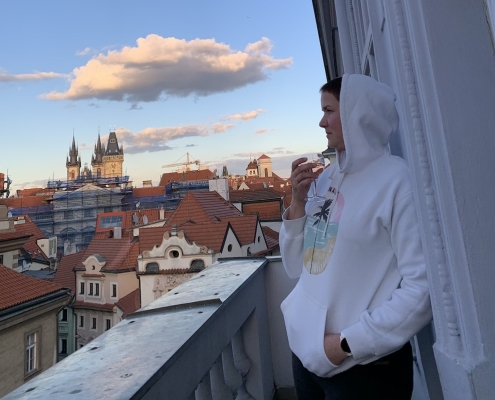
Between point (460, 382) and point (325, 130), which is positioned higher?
point (325, 130)

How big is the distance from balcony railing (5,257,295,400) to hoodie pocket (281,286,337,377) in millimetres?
293

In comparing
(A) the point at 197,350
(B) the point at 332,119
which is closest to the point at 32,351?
(A) the point at 197,350

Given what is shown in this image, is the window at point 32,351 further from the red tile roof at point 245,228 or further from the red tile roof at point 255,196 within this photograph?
the red tile roof at point 255,196

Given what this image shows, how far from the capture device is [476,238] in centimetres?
81

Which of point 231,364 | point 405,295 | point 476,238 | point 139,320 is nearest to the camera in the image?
point 476,238

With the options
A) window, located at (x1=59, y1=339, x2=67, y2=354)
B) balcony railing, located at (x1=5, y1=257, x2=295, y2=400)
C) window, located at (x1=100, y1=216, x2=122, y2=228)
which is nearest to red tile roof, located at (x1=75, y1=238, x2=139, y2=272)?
window, located at (x1=59, y1=339, x2=67, y2=354)

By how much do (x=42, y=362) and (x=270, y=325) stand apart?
1010cm

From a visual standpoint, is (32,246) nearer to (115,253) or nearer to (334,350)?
(115,253)

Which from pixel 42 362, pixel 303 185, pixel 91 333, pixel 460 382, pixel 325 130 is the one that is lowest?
pixel 91 333

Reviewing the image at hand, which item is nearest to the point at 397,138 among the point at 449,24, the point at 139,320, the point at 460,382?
the point at 449,24

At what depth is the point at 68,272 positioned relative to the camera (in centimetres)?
2153

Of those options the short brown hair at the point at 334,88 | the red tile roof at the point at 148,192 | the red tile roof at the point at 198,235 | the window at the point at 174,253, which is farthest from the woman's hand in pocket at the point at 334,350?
the red tile roof at the point at 148,192

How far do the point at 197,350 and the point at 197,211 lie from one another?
19.4 m

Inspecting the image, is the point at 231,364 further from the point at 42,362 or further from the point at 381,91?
the point at 42,362
